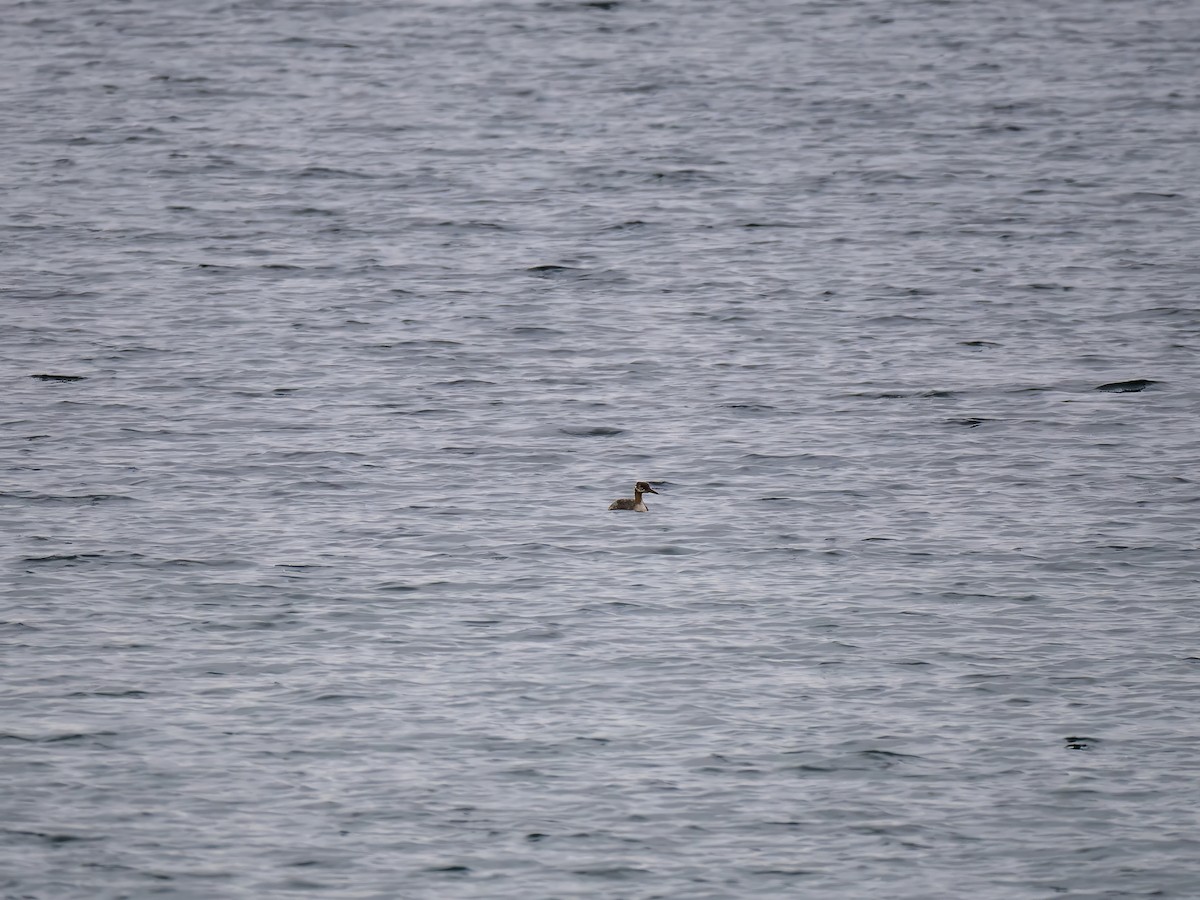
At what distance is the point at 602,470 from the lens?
98.3ft

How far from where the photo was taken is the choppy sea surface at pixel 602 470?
1969 cm

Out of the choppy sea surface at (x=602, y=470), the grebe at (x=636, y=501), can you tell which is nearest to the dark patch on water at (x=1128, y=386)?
the choppy sea surface at (x=602, y=470)

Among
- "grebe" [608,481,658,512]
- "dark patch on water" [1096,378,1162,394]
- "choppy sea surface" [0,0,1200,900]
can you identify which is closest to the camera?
"choppy sea surface" [0,0,1200,900]

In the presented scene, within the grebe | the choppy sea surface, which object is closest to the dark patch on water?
the choppy sea surface

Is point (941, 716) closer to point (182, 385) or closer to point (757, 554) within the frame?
point (757, 554)

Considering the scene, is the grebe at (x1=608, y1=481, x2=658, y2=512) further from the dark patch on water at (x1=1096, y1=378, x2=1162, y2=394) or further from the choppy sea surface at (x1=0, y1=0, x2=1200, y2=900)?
the dark patch on water at (x1=1096, y1=378, x2=1162, y2=394)

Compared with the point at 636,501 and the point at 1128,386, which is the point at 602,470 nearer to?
the point at 636,501

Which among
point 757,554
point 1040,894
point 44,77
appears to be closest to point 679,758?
point 1040,894

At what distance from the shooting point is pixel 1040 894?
18172 mm

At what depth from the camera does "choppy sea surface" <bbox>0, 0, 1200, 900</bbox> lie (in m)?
19.7

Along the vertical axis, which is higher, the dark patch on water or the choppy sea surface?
the choppy sea surface

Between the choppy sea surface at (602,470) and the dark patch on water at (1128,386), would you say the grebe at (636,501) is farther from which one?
the dark patch on water at (1128,386)

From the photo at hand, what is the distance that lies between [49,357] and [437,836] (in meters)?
18.3

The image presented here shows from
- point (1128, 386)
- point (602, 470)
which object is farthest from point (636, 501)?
point (1128, 386)
